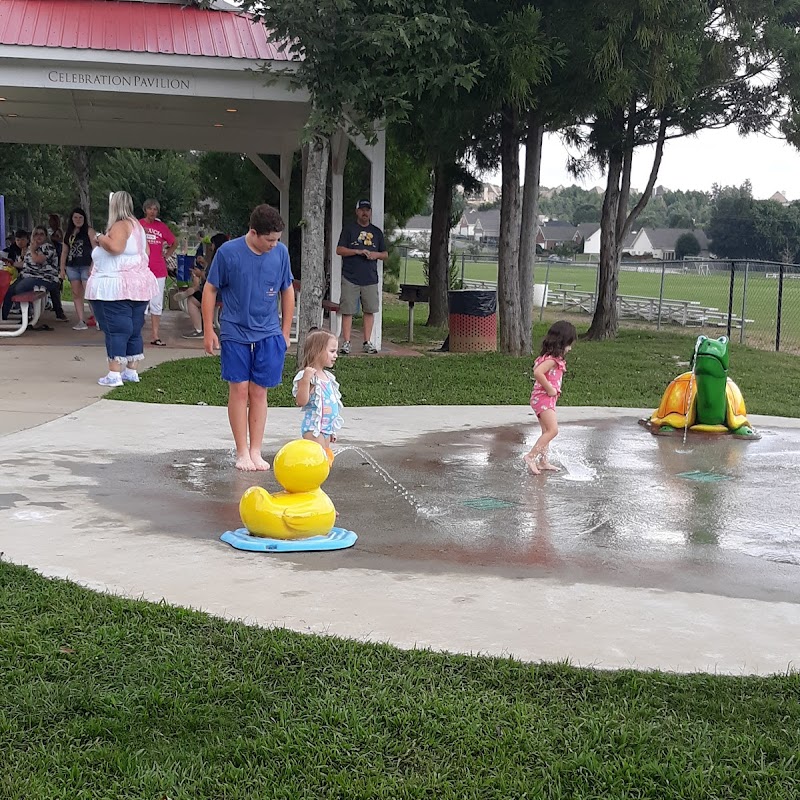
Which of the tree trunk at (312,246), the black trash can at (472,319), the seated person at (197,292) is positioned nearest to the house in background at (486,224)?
the seated person at (197,292)

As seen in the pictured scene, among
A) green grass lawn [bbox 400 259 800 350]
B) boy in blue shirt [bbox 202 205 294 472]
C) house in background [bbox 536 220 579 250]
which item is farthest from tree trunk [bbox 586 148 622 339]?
house in background [bbox 536 220 579 250]

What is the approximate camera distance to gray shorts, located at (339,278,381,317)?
14117mm

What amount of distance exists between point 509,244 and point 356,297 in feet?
7.06

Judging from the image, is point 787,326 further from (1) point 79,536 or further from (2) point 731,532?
(1) point 79,536

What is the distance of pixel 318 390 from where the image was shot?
6746 millimetres

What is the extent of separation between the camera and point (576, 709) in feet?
11.8

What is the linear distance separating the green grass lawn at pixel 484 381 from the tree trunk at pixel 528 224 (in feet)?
2.39

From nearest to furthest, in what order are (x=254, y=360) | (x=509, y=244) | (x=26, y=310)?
(x=254, y=360), (x=509, y=244), (x=26, y=310)

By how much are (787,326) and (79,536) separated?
924 inches

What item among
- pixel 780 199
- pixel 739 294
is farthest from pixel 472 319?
pixel 780 199

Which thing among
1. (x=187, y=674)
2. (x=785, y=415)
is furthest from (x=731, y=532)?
(x=785, y=415)

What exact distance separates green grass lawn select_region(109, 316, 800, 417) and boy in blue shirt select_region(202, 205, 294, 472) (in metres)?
2.78

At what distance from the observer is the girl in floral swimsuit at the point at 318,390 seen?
6629 mm

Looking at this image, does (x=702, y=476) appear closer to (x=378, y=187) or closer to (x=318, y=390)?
(x=318, y=390)
